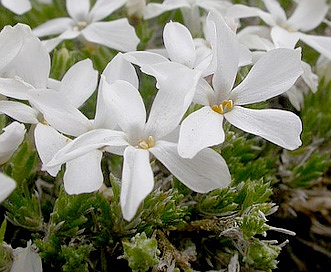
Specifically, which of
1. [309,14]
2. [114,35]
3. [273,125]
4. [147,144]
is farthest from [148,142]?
[309,14]

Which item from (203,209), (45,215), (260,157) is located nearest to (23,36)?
(45,215)

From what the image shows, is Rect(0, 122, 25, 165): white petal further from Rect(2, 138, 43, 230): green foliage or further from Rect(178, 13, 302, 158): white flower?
Rect(178, 13, 302, 158): white flower

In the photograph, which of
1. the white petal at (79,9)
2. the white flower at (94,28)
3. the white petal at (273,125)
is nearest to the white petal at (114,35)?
the white flower at (94,28)

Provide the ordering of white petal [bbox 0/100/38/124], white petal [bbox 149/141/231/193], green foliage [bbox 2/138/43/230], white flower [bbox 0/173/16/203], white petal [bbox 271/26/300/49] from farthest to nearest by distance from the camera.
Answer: white petal [bbox 271/26/300/49], green foliage [bbox 2/138/43/230], white petal [bbox 0/100/38/124], white petal [bbox 149/141/231/193], white flower [bbox 0/173/16/203]

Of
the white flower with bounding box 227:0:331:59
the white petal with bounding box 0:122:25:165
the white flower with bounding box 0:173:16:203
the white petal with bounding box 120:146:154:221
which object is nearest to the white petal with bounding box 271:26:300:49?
the white flower with bounding box 227:0:331:59

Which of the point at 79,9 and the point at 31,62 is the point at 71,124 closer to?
the point at 31,62

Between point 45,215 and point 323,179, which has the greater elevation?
point 45,215

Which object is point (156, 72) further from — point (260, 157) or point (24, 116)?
point (260, 157)
